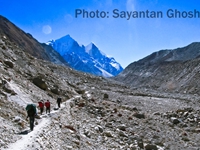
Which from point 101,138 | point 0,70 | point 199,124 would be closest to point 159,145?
point 101,138

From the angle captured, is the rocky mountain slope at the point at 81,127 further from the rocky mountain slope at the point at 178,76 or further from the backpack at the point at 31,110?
the rocky mountain slope at the point at 178,76

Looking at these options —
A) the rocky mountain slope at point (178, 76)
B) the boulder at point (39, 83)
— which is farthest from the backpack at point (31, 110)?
the rocky mountain slope at point (178, 76)

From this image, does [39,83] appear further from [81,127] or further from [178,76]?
[178,76]

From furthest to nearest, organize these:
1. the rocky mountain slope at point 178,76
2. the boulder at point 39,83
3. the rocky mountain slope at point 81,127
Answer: the rocky mountain slope at point 178,76 < the boulder at point 39,83 < the rocky mountain slope at point 81,127

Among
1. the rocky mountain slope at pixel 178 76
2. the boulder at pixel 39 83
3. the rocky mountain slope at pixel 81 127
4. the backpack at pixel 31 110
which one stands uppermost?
the rocky mountain slope at pixel 178 76

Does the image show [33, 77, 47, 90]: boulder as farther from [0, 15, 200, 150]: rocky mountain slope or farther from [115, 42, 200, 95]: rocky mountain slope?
[115, 42, 200, 95]: rocky mountain slope

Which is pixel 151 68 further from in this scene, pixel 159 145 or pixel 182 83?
pixel 159 145

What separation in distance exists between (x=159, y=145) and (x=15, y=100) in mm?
13724

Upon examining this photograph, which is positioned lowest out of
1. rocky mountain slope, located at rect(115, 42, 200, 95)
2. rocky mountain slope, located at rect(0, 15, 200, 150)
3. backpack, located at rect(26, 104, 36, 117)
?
rocky mountain slope, located at rect(0, 15, 200, 150)

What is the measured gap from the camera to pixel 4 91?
22.5 metres

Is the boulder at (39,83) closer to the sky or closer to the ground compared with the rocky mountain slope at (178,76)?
closer to the ground

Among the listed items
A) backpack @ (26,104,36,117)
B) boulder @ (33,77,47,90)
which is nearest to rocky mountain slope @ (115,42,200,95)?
boulder @ (33,77,47,90)

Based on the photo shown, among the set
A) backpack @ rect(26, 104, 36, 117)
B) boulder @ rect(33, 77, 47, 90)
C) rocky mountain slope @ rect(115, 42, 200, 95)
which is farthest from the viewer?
rocky mountain slope @ rect(115, 42, 200, 95)

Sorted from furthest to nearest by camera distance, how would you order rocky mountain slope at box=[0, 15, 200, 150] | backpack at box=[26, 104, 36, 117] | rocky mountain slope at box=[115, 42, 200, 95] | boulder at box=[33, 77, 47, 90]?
1. rocky mountain slope at box=[115, 42, 200, 95]
2. boulder at box=[33, 77, 47, 90]
3. backpack at box=[26, 104, 36, 117]
4. rocky mountain slope at box=[0, 15, 200, 150]
